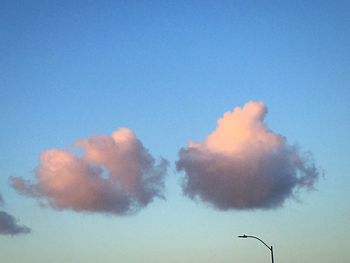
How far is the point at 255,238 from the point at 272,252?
2.82 meters

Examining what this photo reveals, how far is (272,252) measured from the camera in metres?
58.1

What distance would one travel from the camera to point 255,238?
57062mm
